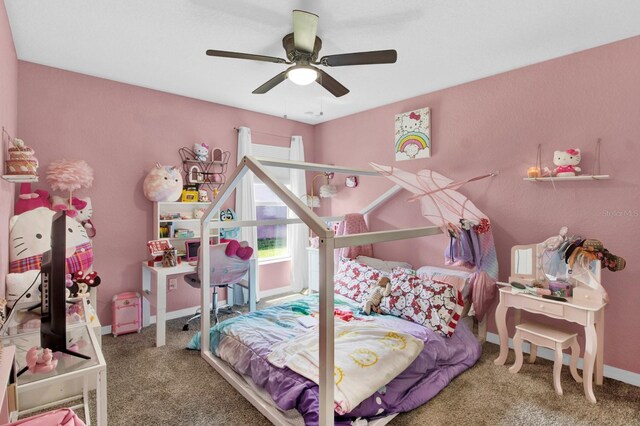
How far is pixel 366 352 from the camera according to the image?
2.12 metres

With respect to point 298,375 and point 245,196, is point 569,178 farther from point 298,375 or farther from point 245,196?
point 245,196

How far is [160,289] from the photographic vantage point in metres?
3.09

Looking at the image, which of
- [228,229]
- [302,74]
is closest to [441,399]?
[302,74]

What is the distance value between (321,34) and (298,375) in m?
2.32

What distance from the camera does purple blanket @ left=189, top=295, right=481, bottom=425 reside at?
6.29ft

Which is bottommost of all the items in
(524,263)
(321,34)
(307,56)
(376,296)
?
(376,296)

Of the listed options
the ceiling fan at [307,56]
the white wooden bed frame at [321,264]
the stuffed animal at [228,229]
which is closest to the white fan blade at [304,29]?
the ceiling fan at [307,56]

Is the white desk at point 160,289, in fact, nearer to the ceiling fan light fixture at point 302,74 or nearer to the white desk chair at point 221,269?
the white desk chair at point 221,269

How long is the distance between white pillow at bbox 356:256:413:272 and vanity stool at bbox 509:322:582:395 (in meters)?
1.37

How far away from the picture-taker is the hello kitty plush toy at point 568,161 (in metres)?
2.63

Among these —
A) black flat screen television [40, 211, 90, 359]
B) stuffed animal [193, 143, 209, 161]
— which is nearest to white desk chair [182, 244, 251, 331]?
stuffed animal [193, 143, 209, 161]

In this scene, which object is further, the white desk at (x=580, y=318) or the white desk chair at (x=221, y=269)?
the white desk chair at (x=221, y=269)

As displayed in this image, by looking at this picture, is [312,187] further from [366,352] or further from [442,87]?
[366,352]

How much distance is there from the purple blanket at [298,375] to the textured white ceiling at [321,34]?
2180 mm
